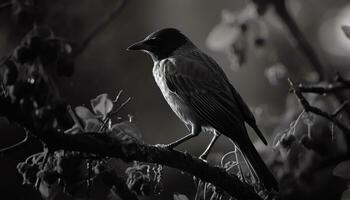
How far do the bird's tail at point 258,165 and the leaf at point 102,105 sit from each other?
3.25 feet

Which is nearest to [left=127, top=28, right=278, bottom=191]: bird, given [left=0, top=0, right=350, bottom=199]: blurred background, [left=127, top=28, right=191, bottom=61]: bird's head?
[left=127, top=28, right=191, bottom=61]: bird's head

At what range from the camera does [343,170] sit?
137 inches

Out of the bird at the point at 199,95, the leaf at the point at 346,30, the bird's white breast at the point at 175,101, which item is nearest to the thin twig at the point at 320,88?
the leaf at the point at 346,30

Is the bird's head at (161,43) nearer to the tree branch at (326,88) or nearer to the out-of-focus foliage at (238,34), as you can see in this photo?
the out-of-focus foliage at (238,34)

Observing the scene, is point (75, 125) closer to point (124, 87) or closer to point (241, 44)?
point (241, 44)

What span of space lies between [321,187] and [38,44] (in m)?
2.25

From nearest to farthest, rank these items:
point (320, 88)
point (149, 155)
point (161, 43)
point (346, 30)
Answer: point (320, 88) → point (346, 30) → point (149, 155) → point (161, 43)

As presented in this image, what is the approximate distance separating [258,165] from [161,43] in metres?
1.82

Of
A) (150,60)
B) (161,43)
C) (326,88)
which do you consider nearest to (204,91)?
(161,43)

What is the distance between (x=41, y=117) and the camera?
3.19 metres

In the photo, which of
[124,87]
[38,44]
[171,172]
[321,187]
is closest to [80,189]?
[38,44]

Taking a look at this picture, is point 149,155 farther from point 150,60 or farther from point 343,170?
point 150,60

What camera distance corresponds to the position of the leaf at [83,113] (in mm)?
3619

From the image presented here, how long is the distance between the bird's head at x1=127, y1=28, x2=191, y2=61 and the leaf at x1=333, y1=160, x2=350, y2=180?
105 inches
